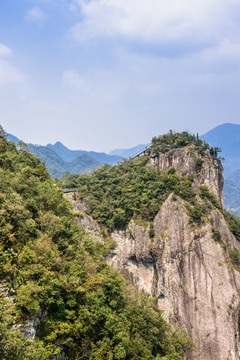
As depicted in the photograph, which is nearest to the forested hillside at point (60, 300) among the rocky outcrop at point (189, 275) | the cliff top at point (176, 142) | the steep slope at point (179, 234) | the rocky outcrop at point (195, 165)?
the rocky outcrop at point (189, 275)

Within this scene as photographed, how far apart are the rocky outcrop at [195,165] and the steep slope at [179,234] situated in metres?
0.16

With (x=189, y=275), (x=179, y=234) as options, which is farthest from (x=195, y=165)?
(x=189, y=275)

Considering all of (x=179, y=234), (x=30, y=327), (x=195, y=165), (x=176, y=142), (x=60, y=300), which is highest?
(x=176, y=142)

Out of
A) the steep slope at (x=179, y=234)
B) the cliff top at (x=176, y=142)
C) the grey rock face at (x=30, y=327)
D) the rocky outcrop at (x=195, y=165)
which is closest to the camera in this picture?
the grey rock face at (x=30, y=327)

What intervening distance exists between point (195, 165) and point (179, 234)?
41.3 feet

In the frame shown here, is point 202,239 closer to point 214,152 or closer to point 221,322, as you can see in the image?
point 221,322

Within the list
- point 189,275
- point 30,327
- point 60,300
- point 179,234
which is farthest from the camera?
point 179,234

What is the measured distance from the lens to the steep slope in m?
29.6

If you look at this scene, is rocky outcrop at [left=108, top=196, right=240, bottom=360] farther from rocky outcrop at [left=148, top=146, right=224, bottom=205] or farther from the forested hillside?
the forested hillside

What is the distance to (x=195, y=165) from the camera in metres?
39.5

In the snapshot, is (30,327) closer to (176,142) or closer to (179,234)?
(179,234)

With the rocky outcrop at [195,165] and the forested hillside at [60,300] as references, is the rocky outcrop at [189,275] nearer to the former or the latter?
the rocky outcrop at [195,165]

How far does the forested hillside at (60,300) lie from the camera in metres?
10.5

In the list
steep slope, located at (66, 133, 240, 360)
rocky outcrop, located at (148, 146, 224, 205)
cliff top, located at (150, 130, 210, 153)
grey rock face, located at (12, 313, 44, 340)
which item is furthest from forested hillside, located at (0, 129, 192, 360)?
cliff top, located at (150, 130, 210, 153)
